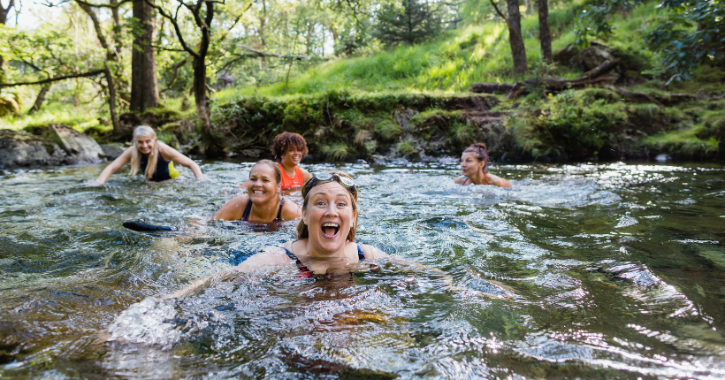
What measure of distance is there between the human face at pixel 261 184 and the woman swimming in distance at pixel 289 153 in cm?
210

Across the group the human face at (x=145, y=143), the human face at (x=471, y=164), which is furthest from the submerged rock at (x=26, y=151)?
the human face at (x=471, y=164)

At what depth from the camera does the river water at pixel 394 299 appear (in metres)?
2.05

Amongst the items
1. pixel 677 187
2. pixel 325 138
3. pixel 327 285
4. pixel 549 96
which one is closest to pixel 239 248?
pixel 327 285

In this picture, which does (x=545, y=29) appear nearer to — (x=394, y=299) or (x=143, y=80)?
(x=143, y=80)

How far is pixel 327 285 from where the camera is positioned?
3.17 metres

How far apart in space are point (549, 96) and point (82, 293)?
13747 millimetres

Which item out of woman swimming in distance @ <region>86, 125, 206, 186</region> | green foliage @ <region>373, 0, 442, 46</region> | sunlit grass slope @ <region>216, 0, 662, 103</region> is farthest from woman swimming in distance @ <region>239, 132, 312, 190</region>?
green foliage @ <region>373, 0, 442, 46</region>

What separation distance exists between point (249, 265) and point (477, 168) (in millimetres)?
5383

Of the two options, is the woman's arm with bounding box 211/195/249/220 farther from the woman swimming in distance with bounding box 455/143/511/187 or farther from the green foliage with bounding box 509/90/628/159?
the green foliage with bounding box 509/90/628/159

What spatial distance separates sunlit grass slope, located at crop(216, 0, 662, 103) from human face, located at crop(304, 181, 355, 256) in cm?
1354

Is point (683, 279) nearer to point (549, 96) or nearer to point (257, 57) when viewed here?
point (549, 96)

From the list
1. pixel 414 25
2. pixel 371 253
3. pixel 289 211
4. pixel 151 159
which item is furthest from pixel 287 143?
pixel 414 25

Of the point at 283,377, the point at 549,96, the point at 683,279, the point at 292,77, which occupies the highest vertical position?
the point at 292,77

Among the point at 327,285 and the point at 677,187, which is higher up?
the point at 677,187
